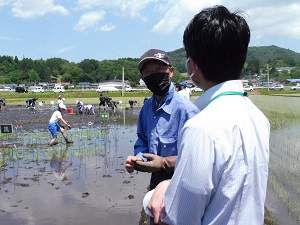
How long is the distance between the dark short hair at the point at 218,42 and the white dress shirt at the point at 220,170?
0.14 meters

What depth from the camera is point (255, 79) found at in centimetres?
10794

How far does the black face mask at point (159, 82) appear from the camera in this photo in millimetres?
2688

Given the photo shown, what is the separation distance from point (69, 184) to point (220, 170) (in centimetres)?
677

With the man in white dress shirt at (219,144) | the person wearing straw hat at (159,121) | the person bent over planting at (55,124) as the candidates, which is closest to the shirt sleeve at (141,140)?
the person wearing straw hat at (159,121)

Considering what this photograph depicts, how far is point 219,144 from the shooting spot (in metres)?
1.19

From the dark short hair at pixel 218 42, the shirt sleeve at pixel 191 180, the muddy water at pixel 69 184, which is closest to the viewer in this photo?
the shirt sleeve at pixel 191 180

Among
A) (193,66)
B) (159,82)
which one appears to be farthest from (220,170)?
(159,82)

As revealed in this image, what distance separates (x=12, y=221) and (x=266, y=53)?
676 ft

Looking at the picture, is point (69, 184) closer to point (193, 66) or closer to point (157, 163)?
point (157, 163)

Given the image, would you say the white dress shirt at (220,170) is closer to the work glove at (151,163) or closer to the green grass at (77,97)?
the work glove at (151,163)

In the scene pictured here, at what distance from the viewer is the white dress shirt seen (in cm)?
120

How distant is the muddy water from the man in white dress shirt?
14.5 ft

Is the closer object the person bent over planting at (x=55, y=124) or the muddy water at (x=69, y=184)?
the muddy water at (x=69, y=184)

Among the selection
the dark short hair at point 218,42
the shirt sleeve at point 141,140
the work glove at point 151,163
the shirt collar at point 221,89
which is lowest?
the work glove at point 151,163
